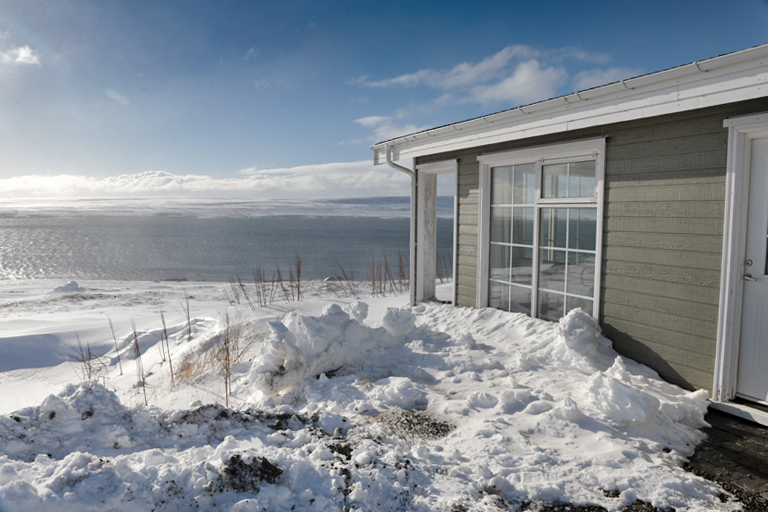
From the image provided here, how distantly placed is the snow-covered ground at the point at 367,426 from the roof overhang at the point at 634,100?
1870mm

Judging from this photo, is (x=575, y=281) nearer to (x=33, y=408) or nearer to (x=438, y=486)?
(x=438, y=486)

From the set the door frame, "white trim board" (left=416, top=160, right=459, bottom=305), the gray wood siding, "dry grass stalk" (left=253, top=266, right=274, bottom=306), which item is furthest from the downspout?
the door frame

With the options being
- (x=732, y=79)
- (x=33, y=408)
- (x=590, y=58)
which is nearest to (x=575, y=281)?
(x=732, y=79)

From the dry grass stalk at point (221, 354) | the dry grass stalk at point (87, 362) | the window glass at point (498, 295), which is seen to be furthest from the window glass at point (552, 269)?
the dry grass stalk at point (87, 362)

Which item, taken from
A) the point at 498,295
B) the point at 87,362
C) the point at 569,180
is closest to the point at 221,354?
the point at 87,362

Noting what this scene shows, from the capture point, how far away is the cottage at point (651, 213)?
3154 mm

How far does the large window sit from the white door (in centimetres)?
114

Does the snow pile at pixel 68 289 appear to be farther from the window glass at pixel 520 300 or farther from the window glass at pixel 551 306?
the window glass at pixel 551 306

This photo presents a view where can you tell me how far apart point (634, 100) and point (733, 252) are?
143cm

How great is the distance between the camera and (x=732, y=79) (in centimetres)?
295

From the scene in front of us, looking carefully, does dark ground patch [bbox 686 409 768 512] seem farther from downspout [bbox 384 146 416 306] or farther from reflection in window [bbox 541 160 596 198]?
downspout [bbox 384 146 416 306]

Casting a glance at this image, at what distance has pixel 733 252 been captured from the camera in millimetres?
3186

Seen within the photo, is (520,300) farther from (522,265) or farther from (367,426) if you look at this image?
(367,426)

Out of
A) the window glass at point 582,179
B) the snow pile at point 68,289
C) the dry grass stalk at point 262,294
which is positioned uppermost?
the window glass at point 582,179
